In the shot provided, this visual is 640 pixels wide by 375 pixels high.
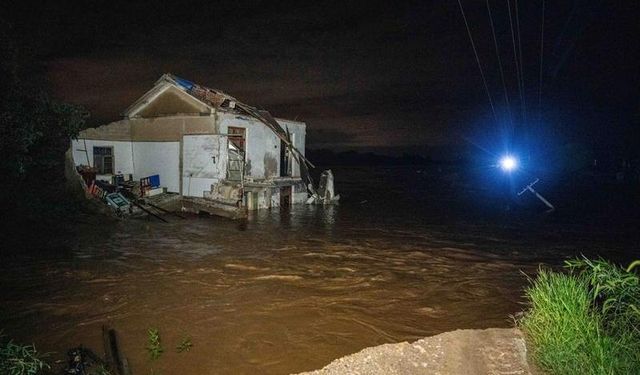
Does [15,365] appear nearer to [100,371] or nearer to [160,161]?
[100,371]

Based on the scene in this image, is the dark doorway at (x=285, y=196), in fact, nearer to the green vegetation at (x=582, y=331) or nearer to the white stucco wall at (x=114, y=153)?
the white stucco wall at (x=114, y=153)

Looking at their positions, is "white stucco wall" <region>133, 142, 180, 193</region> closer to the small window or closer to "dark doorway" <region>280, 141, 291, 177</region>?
the small window

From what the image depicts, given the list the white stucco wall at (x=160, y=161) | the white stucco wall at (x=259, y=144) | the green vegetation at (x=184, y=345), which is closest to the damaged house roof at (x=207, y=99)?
the white stucco wall at (x=259, y=144)

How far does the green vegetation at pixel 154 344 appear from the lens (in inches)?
244

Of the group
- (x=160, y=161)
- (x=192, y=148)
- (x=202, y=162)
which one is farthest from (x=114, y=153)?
(x=202, y=162)

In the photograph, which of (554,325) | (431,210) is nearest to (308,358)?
(554,325)

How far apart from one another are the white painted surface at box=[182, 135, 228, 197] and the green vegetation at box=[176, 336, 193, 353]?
13.5 m

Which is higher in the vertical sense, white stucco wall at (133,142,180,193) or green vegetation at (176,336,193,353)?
white stucco wall at (133,142,180,193)

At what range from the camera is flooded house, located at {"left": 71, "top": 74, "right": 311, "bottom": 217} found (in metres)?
19.7

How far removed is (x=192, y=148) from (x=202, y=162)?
3.29 feet

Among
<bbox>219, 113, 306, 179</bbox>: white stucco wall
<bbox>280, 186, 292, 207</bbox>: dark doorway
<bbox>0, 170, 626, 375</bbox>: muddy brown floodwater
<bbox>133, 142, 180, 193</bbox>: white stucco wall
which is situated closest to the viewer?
<bbox>0, 170, 626, 375</bbox>: muddy brown floodwater

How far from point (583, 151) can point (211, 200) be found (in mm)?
56081

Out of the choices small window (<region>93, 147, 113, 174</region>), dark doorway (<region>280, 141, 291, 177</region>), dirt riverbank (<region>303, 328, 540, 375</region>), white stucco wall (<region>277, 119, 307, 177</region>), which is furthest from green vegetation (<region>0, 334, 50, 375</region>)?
white stucco wall (<region>277, 119, 307, 177</region>)

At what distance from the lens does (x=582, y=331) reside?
5062mm
